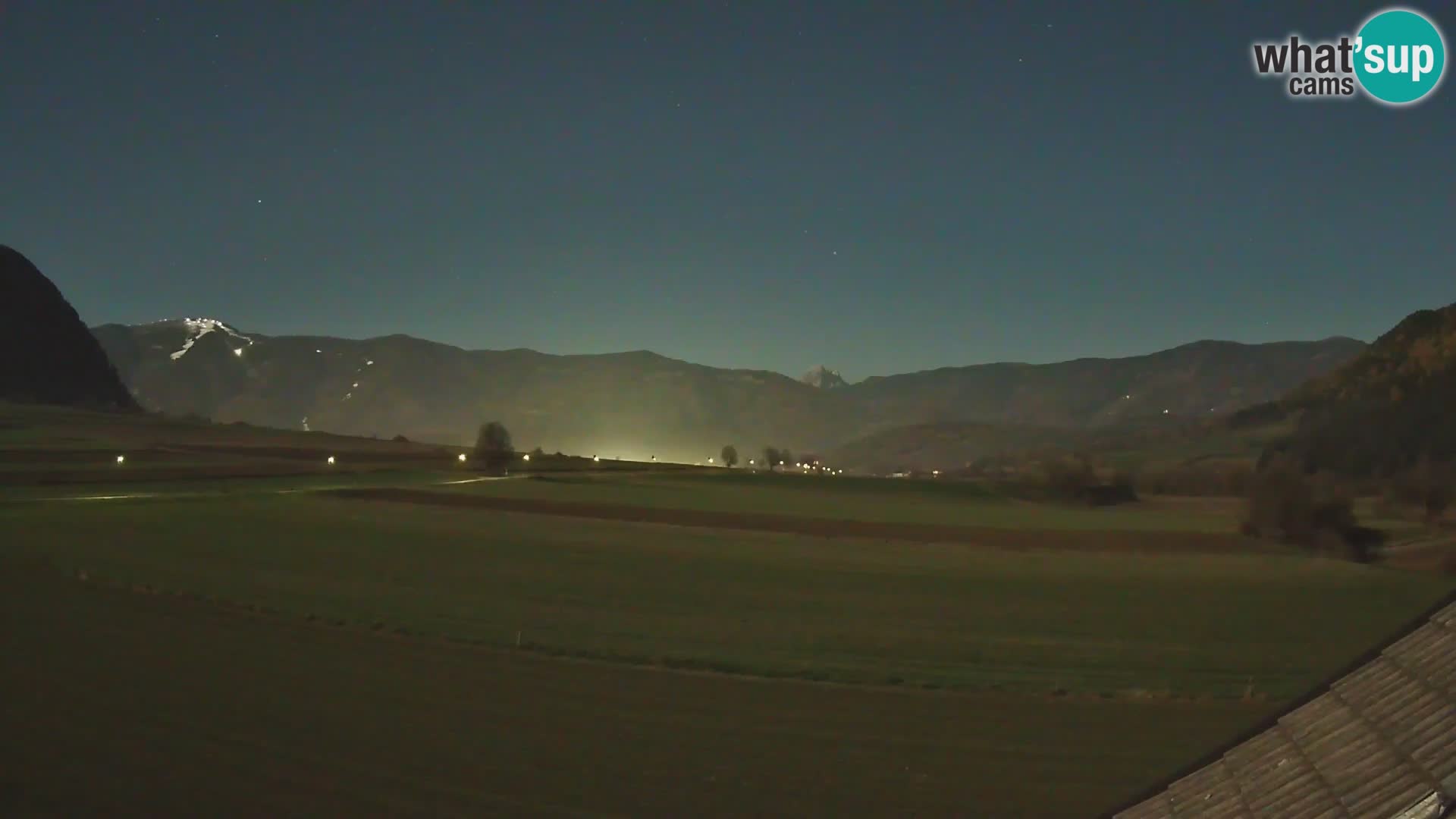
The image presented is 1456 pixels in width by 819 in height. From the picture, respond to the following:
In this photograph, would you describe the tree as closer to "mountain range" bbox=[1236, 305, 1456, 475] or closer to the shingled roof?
"mountain range" bbox=[1236, 305, 1456, 475]

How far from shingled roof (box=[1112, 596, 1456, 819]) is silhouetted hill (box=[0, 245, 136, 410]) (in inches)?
6441

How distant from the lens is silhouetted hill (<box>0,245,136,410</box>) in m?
150

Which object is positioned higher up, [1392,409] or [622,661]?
[1392,409]

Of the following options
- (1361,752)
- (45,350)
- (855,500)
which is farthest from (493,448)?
(1361,752)

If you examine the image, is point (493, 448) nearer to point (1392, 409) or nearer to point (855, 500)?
point (855, 500)

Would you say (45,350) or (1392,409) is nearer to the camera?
(1392,409)

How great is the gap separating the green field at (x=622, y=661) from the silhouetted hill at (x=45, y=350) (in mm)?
115737

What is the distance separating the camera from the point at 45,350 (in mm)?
156750

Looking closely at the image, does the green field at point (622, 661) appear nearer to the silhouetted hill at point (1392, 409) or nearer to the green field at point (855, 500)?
the green field at point (855, 500)

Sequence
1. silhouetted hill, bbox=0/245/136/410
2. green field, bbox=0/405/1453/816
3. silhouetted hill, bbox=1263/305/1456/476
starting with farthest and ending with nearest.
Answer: silhouetted hill, bbox=0/245/136/410 < silhouetted hill, bbox=1263/305/1456/476 < green field, bbox=0/405/1453/816

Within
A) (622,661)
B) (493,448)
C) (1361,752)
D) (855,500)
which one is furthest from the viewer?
(493,448)

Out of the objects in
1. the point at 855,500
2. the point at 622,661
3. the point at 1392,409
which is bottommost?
the point at 622,661

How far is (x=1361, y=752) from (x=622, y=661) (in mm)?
18569

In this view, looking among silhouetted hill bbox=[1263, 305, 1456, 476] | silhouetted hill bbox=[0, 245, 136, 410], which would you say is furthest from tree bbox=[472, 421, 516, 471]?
silhouetted hill bbox=[0, 245, 136, 410]
